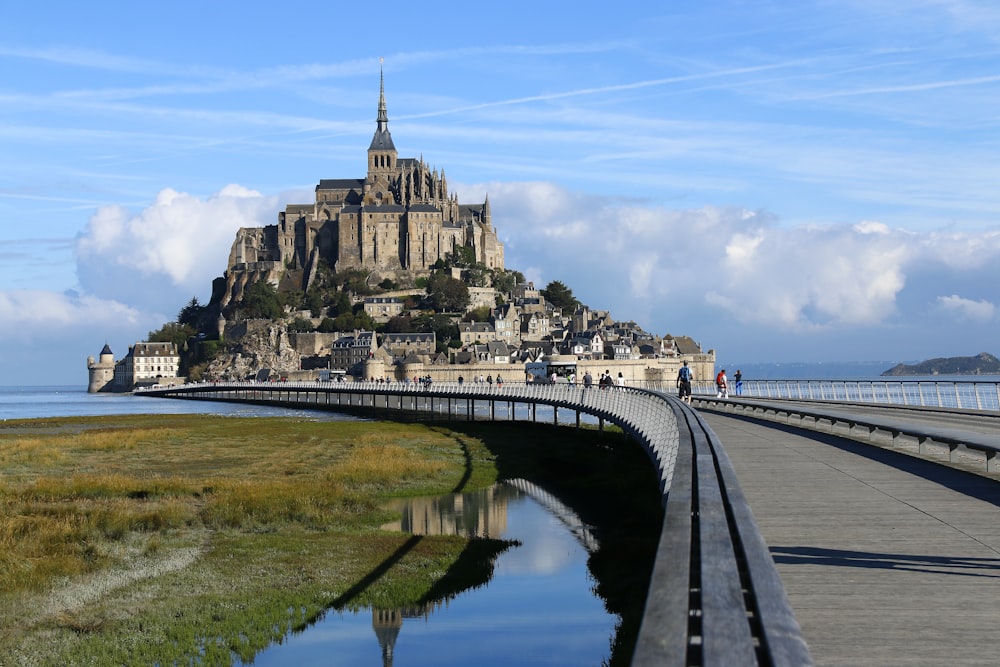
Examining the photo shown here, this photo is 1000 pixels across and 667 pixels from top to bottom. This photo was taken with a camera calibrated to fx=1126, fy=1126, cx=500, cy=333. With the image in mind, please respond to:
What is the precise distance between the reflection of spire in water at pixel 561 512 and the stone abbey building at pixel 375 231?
477ft

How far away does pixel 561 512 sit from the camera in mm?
28234

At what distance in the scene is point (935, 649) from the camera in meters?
6.75

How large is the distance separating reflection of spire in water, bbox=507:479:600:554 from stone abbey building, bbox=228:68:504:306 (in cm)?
14532

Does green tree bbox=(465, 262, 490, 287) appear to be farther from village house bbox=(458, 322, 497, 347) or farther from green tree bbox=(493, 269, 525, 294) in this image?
village house bbox=(458, 322, 497, 347)

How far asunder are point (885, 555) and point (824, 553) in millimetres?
528

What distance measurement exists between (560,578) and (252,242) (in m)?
177

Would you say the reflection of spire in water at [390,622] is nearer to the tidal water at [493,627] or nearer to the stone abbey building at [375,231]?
the tidal water at [493,627]

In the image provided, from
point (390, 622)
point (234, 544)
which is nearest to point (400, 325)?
point (234, 544)

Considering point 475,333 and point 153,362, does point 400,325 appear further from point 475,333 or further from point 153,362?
point 153,362

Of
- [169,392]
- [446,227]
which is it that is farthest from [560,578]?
[446,227]

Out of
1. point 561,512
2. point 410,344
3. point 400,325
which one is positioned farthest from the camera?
point 400,325

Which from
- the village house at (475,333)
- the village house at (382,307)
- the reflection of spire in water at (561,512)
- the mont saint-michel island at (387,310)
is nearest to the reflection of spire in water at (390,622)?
the reflection of spire in water at (561,512)

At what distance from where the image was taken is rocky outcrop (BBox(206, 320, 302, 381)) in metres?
172

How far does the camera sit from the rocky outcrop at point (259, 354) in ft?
563
